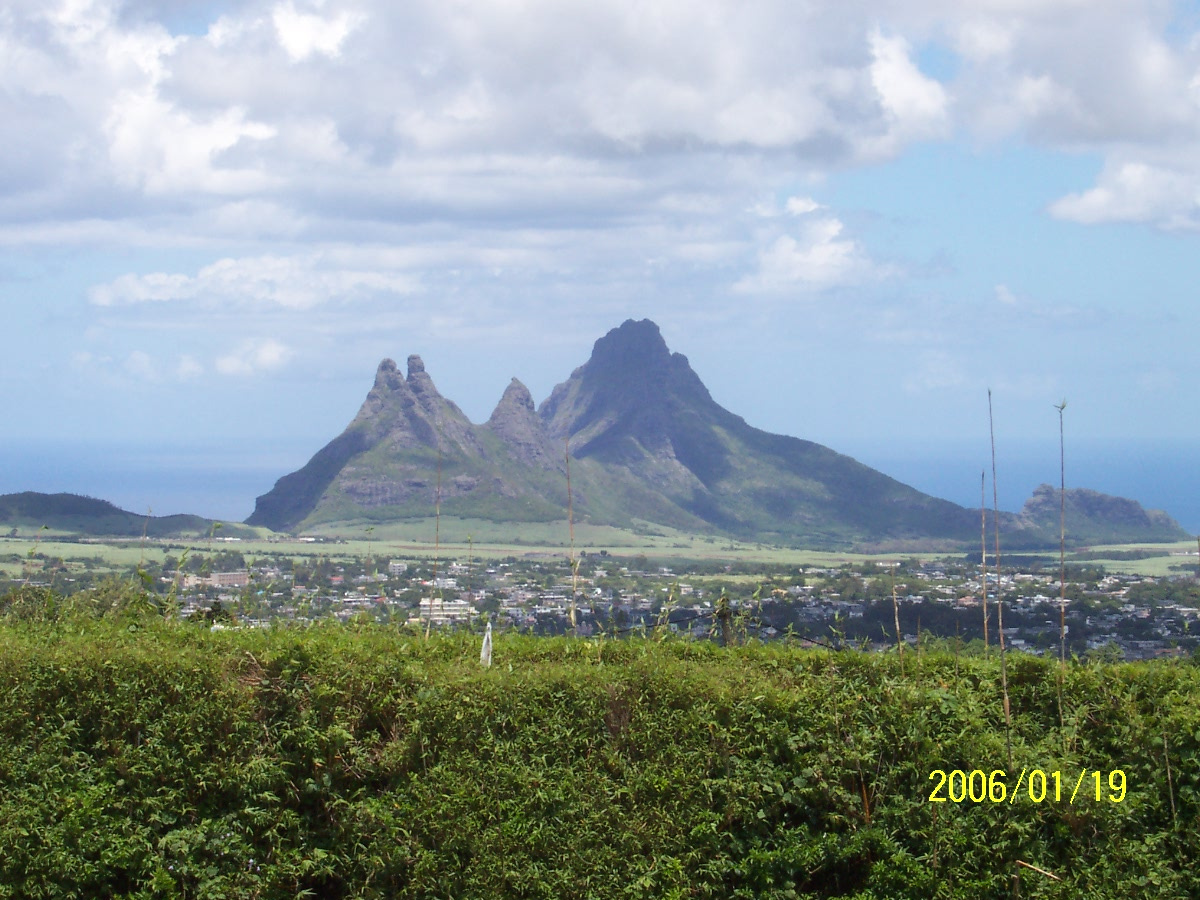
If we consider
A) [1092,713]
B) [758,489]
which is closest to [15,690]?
[1092,713]

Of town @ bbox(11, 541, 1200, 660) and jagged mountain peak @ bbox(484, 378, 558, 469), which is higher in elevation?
jagged mountain peak @ bbox(484, 378, 558, 469)

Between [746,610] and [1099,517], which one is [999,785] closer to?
[746,610]

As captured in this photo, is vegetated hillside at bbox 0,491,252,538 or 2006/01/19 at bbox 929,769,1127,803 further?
vegetated hillside at bbox 0,491,252,538

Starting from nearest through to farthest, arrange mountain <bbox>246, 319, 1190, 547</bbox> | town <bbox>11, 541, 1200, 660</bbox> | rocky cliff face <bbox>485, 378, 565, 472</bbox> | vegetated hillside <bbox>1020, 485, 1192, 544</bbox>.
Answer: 1. town <bbox>11, 541, 1200, 660</bbox>
2. vegetated hillside <bbox>1020, 485, 1192, 544</bbox>
3. mountain <bbox>246, 319, 1190, 547</bbox>
4. rocky cliff face <bbox>485, 378, 565, 472</bbox>

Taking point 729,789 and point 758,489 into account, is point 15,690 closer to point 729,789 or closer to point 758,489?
point 729,789

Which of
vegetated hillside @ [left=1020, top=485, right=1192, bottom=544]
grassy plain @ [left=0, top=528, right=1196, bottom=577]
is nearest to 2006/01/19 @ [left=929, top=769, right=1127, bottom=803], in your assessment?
grassy plain @ [left=0, top=528, right=1196, bottom=577]

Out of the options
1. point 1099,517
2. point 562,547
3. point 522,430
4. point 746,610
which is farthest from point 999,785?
point 522,430

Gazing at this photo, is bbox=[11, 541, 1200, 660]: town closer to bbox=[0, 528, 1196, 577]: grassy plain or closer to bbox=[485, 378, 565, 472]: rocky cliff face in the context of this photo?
bbox=[0, 528, 1196, 577]: grassy plain
